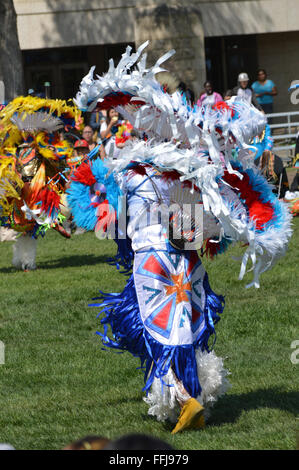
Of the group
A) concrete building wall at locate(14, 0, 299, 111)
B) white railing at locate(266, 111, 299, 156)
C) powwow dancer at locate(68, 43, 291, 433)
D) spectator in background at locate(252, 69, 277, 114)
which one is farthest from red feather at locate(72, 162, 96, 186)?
concrete building wall at locate(14, 0, 299, 111)

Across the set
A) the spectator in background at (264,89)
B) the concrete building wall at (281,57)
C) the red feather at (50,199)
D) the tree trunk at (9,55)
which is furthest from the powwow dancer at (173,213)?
the concrete building wall at (281,57)

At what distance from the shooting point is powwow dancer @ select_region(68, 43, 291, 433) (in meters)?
4.40

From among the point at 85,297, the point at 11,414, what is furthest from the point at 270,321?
the point at 11,414

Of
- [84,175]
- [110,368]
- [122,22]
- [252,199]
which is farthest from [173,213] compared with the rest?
[122,22]

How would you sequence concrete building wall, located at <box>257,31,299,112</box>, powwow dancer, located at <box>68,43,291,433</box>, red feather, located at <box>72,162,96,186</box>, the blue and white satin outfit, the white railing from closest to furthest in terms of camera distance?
powwow dancer, located at <box>68,43,291,433</box>, the blue and white satin outfit, red feather, located at <box>72,162,96,186</box>, the white railing, concrete building wall, located at <box>257,31,299,112</box>

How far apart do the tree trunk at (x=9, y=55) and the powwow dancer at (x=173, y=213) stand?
1090cm

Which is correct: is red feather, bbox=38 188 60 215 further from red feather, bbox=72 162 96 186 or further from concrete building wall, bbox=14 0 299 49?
concrete building wall, bbox=14 0 299 49

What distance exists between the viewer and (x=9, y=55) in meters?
15.4

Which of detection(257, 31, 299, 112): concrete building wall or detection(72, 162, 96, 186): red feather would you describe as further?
detection(257, 31, 299, 112): concrete building wall

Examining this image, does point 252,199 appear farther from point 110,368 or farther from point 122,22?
point 122,22

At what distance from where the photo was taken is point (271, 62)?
2333 cm

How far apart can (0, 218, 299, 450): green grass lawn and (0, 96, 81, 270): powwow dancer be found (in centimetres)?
73

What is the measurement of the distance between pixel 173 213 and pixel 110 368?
5.79 ft

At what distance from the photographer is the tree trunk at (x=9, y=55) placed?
1525 cm
